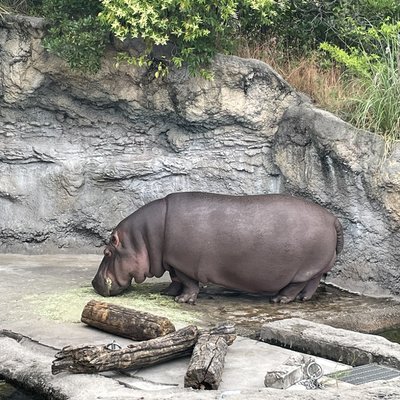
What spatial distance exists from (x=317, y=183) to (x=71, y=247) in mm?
2973

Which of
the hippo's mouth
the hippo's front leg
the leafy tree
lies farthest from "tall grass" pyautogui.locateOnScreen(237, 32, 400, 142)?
the hippo's mouth

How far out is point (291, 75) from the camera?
31.6 ft

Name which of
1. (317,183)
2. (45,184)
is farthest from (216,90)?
(45,184)

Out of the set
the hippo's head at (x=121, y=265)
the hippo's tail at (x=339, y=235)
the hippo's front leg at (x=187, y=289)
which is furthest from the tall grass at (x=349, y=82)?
the hippo's head at (x=121, y=265)

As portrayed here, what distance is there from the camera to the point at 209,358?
523cm

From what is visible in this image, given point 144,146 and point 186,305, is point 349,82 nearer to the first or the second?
point 144,146

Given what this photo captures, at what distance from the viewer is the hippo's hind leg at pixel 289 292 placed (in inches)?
309

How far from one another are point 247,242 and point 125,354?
2629mm

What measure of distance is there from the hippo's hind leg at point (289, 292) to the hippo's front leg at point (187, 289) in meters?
0.74

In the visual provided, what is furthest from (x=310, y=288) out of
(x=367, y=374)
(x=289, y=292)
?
(x=367, y=374)

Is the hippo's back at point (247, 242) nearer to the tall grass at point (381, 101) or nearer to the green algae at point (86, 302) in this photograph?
the green algae at point (86, 302)

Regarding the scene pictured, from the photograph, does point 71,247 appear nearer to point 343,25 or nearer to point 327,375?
point 343,25

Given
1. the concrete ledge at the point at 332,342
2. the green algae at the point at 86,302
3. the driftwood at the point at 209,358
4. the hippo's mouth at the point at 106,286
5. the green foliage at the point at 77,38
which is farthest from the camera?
the green foliage at the point at 77,38

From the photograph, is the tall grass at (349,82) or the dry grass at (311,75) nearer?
the tall grass at (349,82)
